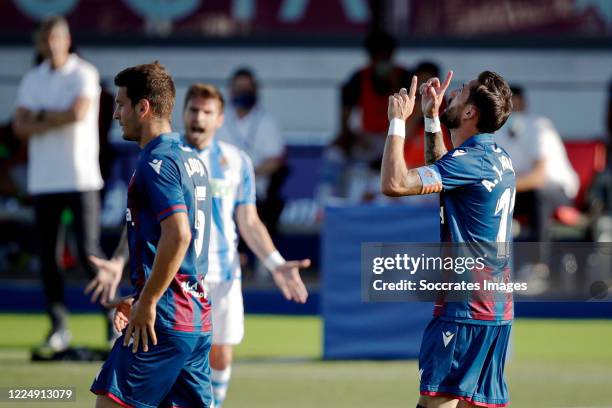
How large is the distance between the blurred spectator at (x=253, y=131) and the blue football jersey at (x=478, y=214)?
6.80m

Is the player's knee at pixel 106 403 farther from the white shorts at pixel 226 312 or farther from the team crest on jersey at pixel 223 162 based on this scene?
the team crest on jersey at pixel 223 162

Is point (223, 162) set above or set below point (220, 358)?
above

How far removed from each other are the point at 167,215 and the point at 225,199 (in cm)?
216

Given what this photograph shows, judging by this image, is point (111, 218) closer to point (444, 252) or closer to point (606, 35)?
point (606, 35)

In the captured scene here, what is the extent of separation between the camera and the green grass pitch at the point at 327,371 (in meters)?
8.48

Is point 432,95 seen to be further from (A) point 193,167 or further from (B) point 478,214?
(A) point 193,167

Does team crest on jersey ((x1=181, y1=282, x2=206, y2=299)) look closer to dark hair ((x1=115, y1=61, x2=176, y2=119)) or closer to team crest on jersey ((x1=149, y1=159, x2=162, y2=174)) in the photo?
team crest on jersey ((x1=149, y1=159, x2=162, y2=174))

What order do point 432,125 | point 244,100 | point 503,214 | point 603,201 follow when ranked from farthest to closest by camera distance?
point 603,201 < point 244,100 < point 432,125 < point 503,214

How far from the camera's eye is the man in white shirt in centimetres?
993

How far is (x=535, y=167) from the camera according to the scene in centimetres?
1251

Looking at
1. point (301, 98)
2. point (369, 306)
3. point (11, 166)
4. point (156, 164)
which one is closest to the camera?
point (156, 164)

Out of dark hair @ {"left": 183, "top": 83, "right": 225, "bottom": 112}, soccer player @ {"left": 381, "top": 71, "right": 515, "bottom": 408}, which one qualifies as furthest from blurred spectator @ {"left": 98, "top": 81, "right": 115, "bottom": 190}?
soccer player @ {"left": 381, "top": 71, "right": 515, "bottom": 408}

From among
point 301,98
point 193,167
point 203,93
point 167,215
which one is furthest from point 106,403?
point 301,98

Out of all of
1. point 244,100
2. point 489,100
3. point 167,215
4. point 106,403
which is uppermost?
point 244,100
